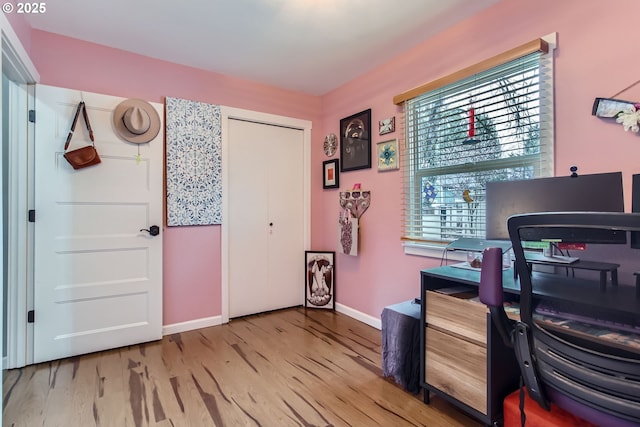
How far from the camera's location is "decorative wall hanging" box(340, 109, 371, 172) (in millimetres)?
3073

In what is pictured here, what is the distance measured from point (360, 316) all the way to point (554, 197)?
83.0 inches

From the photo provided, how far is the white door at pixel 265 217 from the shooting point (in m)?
3.23

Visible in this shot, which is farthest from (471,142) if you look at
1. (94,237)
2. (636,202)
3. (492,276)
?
(94,237)

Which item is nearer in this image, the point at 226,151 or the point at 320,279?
the point at 226,151

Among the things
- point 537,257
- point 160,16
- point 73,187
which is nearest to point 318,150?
point 160,16

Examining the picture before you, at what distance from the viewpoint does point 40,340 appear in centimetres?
232

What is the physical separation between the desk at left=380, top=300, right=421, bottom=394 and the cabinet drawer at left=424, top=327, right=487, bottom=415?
163mm

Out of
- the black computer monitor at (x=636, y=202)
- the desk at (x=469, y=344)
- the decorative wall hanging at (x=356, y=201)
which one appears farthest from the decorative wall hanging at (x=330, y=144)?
the black computer monitor at (x=636, y=202)

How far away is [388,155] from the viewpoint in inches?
112

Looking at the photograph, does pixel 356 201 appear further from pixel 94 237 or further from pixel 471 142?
pixel 94 237

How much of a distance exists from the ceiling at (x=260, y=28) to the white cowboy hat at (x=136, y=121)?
49 centimetres

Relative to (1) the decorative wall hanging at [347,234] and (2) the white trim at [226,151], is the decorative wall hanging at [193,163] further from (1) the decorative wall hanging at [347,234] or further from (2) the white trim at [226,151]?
(1) the decorative wall hanging at [347,234]

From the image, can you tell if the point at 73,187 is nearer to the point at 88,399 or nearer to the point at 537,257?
the point at 88,399

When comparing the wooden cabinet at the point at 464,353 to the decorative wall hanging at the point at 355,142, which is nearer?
the wooden cabinet at the point at 464,353
